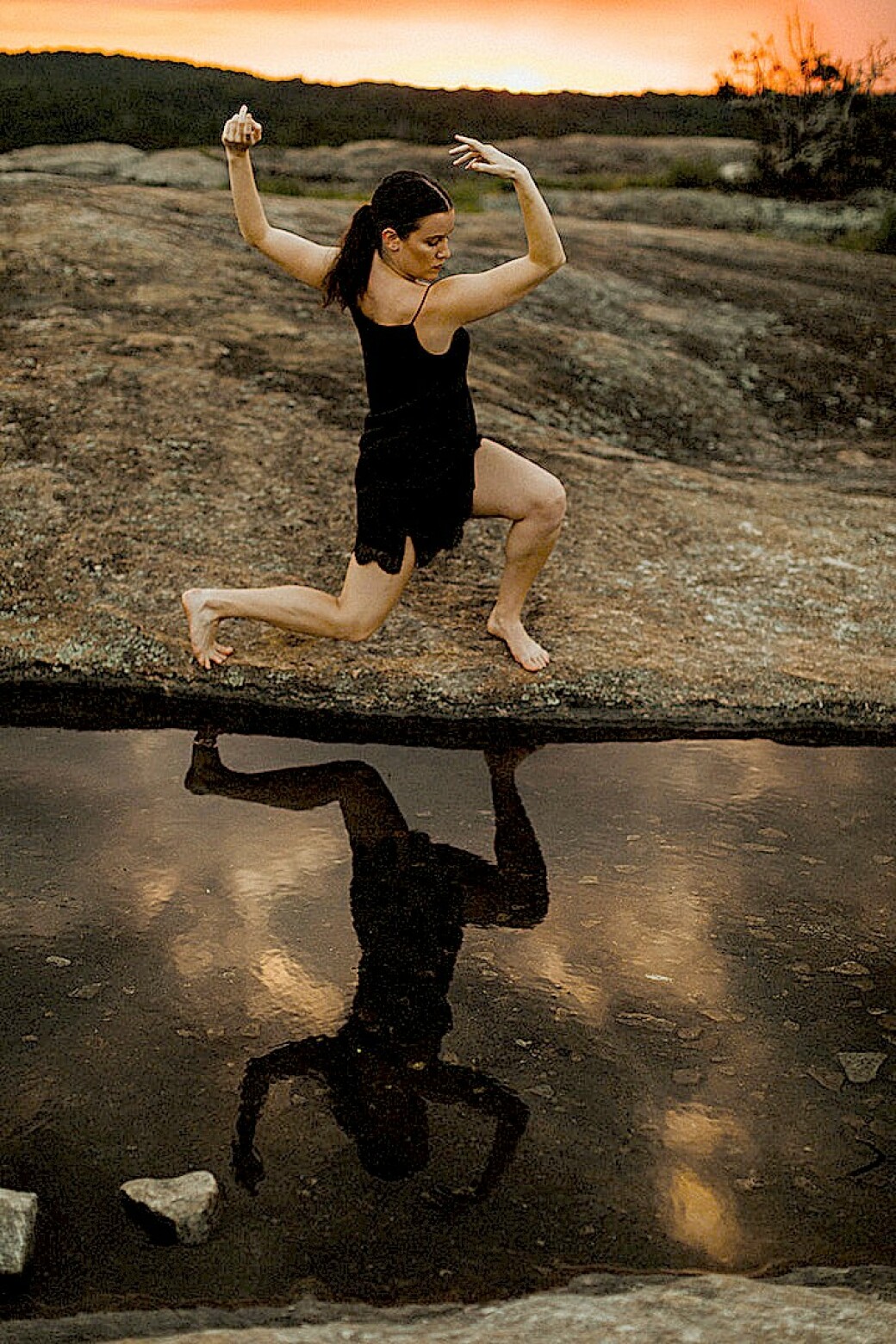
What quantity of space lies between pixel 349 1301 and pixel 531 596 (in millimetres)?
3193

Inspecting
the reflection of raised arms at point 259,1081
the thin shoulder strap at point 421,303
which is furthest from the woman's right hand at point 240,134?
the reflection of raised arms at point 259,1081

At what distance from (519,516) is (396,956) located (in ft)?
5.73

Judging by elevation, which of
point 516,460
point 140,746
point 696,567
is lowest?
point 140,746

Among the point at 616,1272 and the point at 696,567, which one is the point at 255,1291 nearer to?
the point at 616,1272

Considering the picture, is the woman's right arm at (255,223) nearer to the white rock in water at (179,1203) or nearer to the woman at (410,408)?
the woman at (410,408)

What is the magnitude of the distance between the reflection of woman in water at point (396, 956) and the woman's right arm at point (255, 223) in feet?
4.68

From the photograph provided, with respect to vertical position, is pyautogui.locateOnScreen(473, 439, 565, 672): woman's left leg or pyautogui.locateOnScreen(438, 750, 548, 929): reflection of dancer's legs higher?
pyautogui.locateOnScreen(473, 439, 565, 672): woman's left leg

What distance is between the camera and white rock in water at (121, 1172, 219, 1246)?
2.12m

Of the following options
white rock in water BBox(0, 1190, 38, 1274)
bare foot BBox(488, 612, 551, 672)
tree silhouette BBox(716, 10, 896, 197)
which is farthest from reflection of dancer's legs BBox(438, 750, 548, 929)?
tree silhouette BBox(716, 10, 896, 197)

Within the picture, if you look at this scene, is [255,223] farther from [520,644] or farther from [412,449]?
[520,644]

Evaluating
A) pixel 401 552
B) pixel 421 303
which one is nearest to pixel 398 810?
pixel 401 552

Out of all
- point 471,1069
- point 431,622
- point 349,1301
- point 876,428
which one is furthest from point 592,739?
point 876,428

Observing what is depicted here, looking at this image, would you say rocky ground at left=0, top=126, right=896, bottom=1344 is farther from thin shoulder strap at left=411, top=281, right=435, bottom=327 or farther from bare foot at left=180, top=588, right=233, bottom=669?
thin shoulder strap at left=411, top=281, right=435, bottom=327

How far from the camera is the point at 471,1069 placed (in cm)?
258
